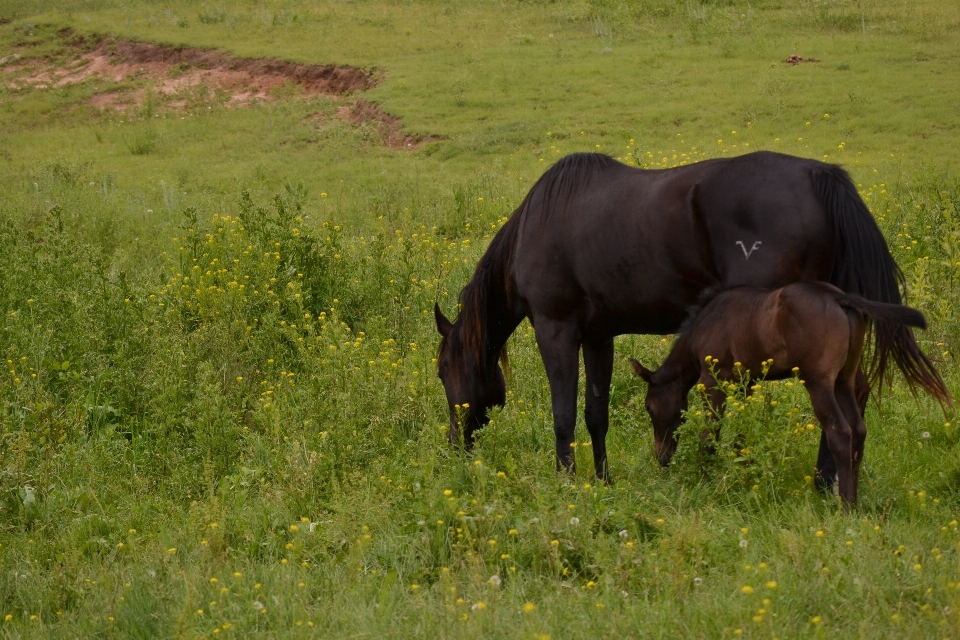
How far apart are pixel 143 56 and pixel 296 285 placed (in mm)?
21279

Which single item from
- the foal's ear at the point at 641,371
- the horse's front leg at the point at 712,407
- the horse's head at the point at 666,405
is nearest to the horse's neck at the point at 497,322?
the foal's ear at the point at 641,371

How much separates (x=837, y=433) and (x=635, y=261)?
1450 mm

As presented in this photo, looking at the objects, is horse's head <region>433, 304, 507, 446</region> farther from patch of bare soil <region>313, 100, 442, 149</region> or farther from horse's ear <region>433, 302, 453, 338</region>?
patch of bare soil <region>313, 100, 442, 149</region>

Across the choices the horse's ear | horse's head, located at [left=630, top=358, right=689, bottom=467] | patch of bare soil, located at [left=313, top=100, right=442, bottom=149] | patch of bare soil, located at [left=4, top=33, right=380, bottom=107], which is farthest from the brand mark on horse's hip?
patch of bare soil, located at [left=4, top=33, right=380, bottom=107]

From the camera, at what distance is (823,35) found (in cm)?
2022

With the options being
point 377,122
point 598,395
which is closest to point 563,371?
point 598,395

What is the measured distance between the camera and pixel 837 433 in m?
4.55

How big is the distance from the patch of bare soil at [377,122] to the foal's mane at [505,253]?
1150 cm

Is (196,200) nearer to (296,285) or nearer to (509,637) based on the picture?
(296,285)

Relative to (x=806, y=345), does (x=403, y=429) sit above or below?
below

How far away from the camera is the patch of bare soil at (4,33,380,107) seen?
74.2 feet

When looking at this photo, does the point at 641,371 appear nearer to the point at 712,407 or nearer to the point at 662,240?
the point at 712,407

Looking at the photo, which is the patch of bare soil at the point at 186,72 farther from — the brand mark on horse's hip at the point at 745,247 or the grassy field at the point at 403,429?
the brand mark on horse's hip at the point at 745,247

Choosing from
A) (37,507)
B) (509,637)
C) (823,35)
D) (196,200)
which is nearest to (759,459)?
(509,637)
